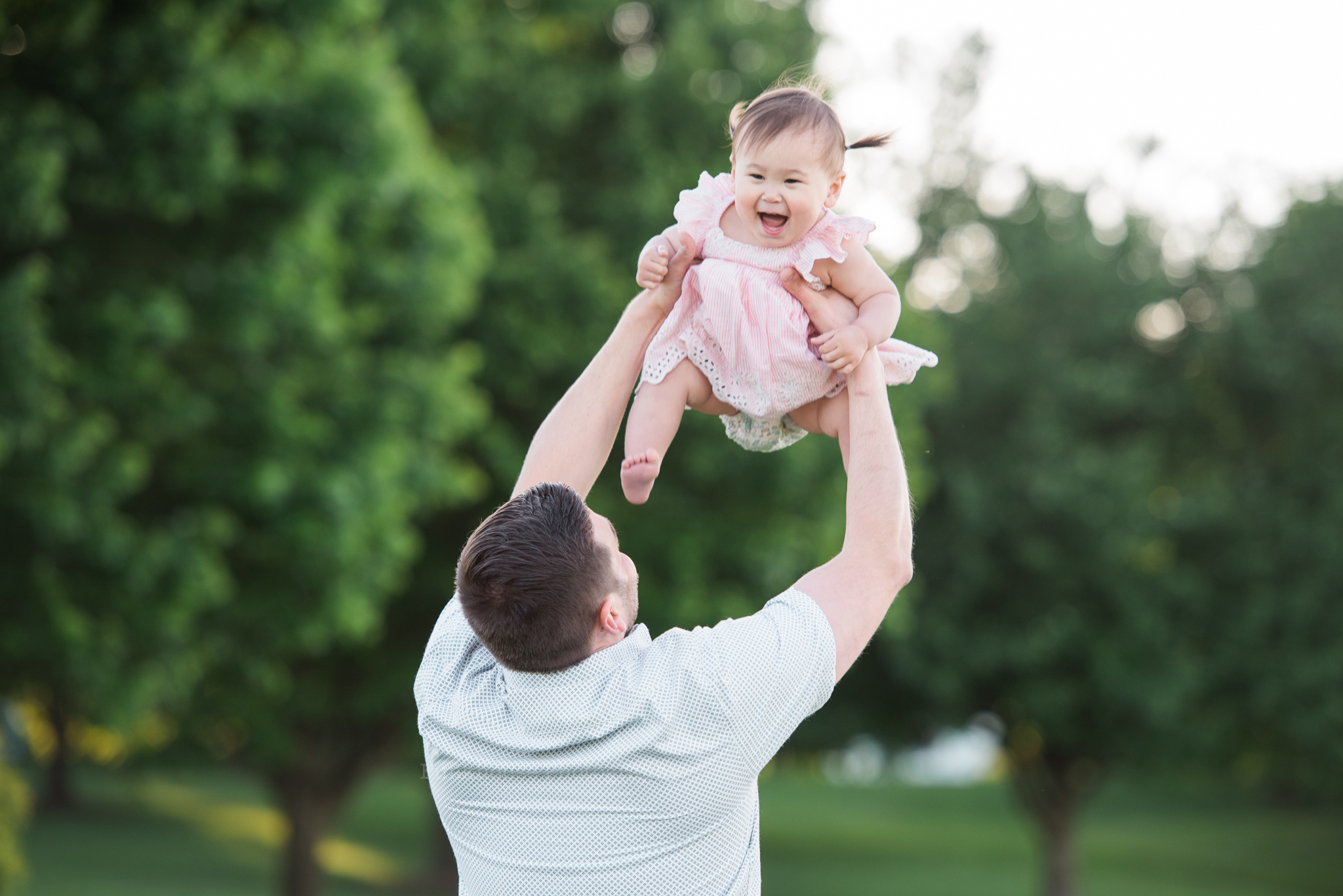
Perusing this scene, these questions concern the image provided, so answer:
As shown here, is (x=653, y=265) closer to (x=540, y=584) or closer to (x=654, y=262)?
(x=654, y=262)

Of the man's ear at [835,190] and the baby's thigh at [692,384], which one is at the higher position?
the man's ear at [835,190]

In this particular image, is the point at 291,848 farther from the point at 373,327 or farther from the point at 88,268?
the point at 88,268

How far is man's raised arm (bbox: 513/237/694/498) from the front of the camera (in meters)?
2.56

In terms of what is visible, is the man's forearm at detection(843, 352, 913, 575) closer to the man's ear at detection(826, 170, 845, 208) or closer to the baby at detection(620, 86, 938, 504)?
the baby at detection(620, 86, 938, 504)

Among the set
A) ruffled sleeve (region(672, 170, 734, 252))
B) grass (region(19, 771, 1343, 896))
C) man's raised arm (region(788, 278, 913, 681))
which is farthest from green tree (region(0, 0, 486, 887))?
grass (region(19, 771, 1343, 896))

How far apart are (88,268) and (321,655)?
592 cm

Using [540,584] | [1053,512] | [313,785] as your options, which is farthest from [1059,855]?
[540,584]

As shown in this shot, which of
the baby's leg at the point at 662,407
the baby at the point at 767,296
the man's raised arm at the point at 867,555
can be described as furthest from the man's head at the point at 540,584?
the baby's leg at the point at 662,407

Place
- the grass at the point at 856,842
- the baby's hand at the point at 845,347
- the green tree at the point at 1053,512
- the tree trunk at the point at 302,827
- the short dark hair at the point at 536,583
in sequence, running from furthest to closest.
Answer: the grass at the point at 856,842 → the green tree at the point at 1053,512 → the tree trunk at the point at 302,827 → the baby's hand at the point at 845,347 → the short dark hair at the point at 536,583

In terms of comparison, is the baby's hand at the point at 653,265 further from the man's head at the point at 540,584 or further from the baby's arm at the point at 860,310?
the man's head at the point at 540,584

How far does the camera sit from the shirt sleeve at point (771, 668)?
6.70 feet

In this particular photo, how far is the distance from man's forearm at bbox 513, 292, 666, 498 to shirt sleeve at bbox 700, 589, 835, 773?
0.57 metres

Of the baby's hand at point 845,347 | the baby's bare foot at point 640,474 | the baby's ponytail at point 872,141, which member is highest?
the baby's ponytail at point 872,141

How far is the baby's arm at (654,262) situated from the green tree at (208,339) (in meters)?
5.92
